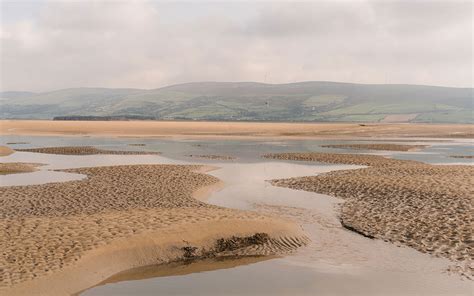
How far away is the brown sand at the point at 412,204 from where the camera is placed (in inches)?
610

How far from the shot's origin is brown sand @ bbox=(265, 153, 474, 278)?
15.5m

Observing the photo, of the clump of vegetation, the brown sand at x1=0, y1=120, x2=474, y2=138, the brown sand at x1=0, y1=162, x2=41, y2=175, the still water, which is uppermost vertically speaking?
the brown sand at x1=0, y1=120, x2=474, y2=138

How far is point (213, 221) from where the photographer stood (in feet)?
54.7

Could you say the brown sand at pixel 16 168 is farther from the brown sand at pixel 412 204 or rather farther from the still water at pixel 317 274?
the still water at pixel 317 274

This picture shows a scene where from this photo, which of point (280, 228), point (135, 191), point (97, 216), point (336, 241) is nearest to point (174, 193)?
point (135, 191)

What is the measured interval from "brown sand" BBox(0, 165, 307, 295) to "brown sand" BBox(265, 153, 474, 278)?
13.2 feet

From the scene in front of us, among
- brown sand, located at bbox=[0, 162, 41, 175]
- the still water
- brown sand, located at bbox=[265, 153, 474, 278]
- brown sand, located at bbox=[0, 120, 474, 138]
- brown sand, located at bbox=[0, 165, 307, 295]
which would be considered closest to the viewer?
the still water

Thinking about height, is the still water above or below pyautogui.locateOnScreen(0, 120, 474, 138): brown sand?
below

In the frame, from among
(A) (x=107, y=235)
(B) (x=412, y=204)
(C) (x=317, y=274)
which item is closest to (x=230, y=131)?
(B) (x=412, y=204)

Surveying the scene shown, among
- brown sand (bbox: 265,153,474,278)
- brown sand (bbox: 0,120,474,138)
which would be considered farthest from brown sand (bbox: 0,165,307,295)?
brown sand (bbox: 0,120,474,138)

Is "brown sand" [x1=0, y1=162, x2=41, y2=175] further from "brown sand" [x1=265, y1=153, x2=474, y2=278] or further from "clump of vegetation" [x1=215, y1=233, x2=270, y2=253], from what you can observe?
"clump of vegetation" [x1=215, y1=233, x2=270, y2=253]

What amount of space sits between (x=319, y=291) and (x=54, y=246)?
812cm

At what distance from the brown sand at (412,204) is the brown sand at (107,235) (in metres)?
4.03

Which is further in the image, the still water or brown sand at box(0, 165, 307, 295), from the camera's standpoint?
brown sand at box(0, 165, 307, 295)
